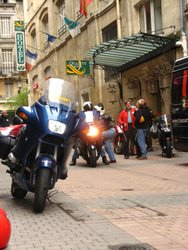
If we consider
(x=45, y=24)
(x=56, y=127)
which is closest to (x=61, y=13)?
(x=45, y=24)

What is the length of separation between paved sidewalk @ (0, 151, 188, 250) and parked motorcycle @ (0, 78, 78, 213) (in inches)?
15.9

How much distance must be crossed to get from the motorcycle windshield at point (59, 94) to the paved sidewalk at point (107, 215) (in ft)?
4.74

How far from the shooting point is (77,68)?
22688 millimetres

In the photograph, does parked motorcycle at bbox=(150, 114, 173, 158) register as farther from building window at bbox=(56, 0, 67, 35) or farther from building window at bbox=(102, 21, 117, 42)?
building window at bbox=(56, 0, 67, 35)

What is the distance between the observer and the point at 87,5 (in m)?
24.4

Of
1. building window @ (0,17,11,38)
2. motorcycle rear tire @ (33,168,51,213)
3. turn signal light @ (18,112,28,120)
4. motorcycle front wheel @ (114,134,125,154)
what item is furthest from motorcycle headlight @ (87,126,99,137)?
building window @ (0,17,11,38)

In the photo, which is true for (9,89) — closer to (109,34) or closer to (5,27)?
(5,27)

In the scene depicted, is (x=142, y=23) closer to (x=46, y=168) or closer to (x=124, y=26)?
(x=124, y=26)

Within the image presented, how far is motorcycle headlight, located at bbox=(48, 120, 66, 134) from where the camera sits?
20.2 ft

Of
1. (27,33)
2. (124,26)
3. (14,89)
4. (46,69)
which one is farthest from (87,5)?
(14,89)

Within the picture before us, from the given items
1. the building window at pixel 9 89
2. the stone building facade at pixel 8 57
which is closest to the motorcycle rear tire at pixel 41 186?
the stone building facade at pixel 8 57

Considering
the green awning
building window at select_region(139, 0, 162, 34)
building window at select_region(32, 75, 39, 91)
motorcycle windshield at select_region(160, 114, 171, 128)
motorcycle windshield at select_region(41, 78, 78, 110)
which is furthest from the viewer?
building window at select_region(32, 75, 39, 91)

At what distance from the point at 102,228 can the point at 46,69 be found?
1195 inches

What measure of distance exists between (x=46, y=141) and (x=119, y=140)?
9709mm
